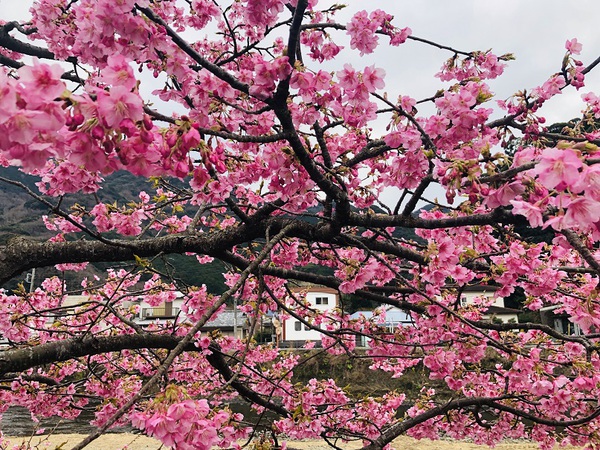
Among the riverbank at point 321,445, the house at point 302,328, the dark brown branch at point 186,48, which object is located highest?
the dark brown branch at point 186,48

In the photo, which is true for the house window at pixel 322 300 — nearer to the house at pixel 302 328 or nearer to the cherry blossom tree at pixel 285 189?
the house at pixel 302 328

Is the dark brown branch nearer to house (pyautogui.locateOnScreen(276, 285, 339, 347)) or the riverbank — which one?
the riverbank

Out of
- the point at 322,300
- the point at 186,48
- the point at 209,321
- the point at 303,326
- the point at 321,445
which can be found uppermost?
the point at 186,48

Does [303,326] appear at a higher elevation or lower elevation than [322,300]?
lower

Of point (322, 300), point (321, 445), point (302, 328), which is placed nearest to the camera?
point (321, 445)

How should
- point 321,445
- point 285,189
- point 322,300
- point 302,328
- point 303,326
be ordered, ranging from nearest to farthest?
point 285,189
point 321,445
point 303,326
point 302,328
point 322,300

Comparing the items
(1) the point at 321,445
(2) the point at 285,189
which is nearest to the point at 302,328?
(1) the point at 321,445

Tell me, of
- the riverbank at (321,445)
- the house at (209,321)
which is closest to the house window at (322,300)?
the house at (209,321)

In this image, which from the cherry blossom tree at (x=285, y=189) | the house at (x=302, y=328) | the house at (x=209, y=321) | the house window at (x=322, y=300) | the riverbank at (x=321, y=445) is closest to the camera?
the cherry blossom tree at (x=285, y=189)

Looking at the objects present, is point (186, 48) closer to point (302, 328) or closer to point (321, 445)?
point (321, 445)

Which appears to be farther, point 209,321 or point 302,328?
point 302,328

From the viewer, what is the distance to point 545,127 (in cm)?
385

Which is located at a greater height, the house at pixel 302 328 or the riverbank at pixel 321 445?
the house at pixel 302 328

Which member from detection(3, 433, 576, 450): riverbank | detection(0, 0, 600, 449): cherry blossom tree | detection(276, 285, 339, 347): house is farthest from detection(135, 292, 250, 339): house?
detection(276, 285, 339, 347): house
